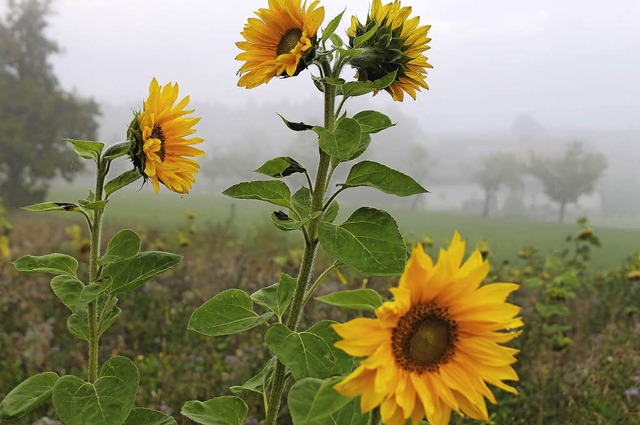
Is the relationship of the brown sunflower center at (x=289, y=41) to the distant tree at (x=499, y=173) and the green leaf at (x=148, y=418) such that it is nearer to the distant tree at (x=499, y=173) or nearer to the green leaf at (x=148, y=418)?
the green leaf at (x=148, y=418)

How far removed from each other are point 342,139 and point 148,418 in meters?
0.71

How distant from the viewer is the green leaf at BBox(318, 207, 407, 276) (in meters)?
0.89

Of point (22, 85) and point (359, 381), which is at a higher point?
point (22, 85)

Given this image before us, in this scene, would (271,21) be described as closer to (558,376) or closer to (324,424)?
(324,424)

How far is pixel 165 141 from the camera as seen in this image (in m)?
1.25

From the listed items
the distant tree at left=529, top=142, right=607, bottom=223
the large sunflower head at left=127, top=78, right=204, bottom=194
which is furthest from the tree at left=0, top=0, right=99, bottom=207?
the distant tree at left=529, top=142, right=607, bottom=223

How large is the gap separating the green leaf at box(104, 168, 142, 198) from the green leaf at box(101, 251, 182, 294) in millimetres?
139

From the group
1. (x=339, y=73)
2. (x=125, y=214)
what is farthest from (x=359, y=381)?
(x=125, y=214)

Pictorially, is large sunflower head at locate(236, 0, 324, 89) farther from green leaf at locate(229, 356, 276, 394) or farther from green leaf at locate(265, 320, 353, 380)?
green leaf at locate(229, 356, 276, 394)

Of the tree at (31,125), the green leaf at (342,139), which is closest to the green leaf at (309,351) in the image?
the green leaf at (342,139)

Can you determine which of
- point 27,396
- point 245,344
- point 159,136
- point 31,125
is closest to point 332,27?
point 159,136

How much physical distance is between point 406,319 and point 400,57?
481mm

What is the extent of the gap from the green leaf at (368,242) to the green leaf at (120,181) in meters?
0.43

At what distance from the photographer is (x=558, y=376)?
2.97 m
